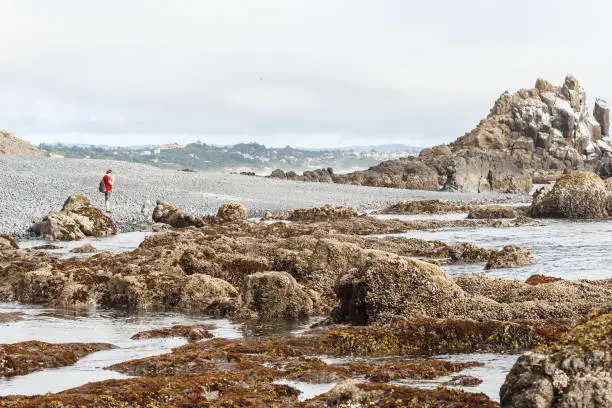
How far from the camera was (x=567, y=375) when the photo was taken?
6473 millimetres

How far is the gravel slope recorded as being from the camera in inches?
1850

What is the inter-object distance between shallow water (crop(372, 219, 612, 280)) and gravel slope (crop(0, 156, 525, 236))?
18186 millimetres

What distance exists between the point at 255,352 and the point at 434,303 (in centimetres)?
381

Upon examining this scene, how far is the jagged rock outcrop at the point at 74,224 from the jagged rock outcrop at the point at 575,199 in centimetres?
2712

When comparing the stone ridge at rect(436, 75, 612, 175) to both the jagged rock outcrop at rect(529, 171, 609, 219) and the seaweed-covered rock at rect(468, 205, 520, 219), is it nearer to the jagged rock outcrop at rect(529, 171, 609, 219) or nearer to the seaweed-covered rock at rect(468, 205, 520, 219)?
the seaweed-covered rock at rect(468, 205, 520, 219)

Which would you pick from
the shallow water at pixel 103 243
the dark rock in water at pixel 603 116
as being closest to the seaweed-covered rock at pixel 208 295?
the shallow water at pixel 103 243

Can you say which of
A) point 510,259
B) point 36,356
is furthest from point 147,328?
point 510,259

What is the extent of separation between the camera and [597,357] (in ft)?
21.4

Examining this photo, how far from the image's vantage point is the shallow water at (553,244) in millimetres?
24641

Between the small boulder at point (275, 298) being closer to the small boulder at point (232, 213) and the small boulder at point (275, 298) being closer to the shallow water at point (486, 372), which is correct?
the shallow water at point (486, 372)

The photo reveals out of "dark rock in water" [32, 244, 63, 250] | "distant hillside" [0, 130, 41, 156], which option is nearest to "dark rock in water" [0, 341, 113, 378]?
"dark rock in water" [32, 244, 63, 250]

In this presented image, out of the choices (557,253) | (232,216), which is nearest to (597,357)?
(557,253)

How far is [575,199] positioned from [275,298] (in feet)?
119

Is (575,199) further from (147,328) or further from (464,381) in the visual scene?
(464,381)
